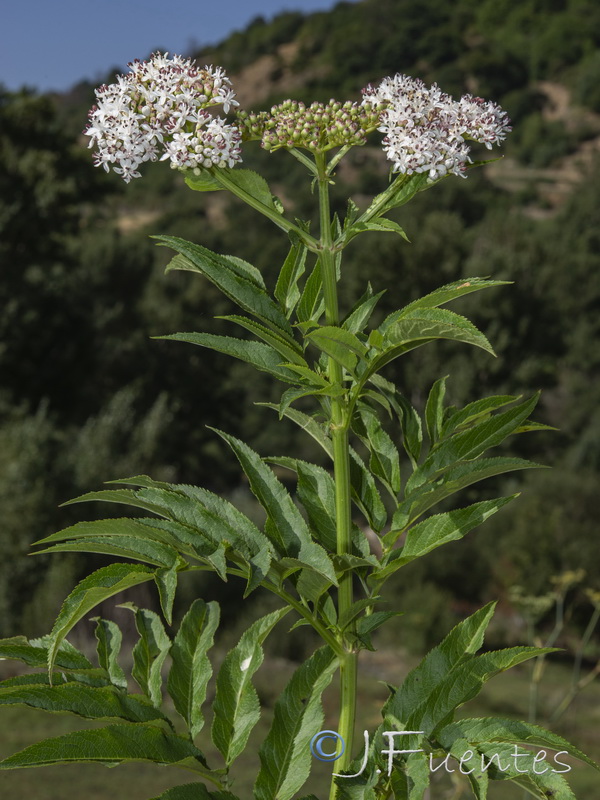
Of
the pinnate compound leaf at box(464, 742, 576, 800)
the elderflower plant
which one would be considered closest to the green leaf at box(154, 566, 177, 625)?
the elderflower plant

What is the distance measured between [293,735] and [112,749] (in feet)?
1.11

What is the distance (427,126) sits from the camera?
1.61 m

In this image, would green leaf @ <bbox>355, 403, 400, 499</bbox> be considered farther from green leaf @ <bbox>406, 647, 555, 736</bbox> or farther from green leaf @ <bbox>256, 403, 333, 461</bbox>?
green leaf @ <bbox>406, 647, 555, 736</bbox>

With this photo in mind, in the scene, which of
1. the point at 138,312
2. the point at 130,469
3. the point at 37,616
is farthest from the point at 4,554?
the point at 138,312

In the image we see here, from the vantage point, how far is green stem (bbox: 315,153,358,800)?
1.63m

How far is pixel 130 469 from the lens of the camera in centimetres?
1514

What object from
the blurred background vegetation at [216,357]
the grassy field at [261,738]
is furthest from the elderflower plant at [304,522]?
the blurred background vegetation at [216,357]

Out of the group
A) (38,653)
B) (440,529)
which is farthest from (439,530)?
(38,653)

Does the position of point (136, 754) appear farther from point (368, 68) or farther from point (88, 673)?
point (368, 68)

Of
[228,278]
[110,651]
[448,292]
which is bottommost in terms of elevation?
[110,651]

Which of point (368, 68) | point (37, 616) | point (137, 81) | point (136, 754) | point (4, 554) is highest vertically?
point (368, 68)

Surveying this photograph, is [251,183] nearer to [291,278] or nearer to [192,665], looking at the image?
[291,278]

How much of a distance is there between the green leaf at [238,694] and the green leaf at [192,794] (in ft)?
0.33

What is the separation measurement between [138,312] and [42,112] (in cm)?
564
